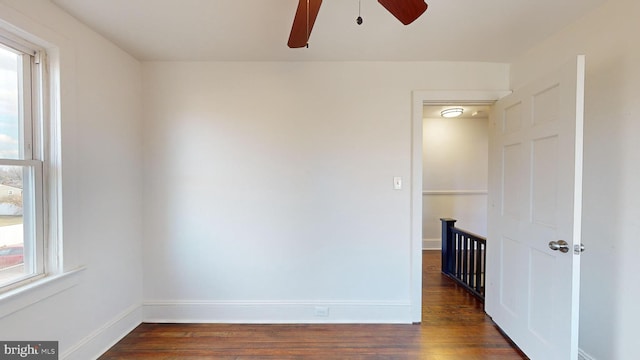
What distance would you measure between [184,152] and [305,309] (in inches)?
69.5

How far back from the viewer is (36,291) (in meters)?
1.48

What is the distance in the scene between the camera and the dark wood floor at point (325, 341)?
1931 millimetres

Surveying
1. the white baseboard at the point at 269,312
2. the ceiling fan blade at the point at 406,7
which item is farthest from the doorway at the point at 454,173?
the ceiling fan blade at the point at 406,7

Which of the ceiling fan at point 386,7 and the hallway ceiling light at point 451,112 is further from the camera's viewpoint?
the hallway ceiling light at point 451,112

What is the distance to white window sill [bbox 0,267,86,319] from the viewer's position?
4.44ft

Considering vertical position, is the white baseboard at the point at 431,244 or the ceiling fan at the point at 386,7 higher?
the ceiling fan at the point at 386,7

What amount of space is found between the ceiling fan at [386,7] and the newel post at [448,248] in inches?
114

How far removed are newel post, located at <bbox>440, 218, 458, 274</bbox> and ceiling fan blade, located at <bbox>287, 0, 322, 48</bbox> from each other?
3.00m

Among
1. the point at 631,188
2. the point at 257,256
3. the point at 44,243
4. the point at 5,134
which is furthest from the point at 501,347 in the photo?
the point at 5,134

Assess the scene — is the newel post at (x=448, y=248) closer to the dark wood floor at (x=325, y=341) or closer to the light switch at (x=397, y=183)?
the dark wood floor at (x=325, y=341)

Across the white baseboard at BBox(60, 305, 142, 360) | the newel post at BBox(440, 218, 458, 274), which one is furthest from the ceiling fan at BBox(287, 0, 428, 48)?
the newel post at BBox(440, 218, 458, 274)

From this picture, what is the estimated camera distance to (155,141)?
2.35 meters

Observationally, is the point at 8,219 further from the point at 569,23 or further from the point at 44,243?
the point at 569,23

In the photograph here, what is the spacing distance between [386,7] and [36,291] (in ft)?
7.73
